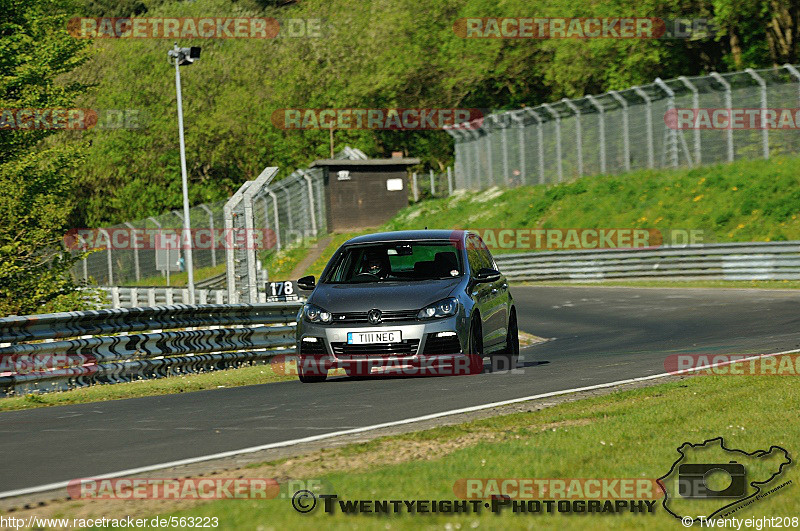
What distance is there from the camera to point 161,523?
590 centimetres

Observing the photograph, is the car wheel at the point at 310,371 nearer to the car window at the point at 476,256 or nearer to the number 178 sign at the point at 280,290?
the car window at the point at 476,256

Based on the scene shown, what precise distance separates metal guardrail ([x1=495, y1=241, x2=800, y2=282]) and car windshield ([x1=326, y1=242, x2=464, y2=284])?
1889 centimetres

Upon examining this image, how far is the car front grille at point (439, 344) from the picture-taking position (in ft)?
42.0

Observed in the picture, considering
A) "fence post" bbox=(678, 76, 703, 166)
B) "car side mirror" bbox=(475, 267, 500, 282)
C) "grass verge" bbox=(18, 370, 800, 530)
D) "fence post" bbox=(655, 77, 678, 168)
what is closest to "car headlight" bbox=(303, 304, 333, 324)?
"car side mirror" bbox=(475, 267, 500, 282)

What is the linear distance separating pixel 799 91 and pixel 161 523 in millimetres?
33366

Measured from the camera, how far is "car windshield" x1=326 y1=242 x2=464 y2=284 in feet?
45.2

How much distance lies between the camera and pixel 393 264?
1431 centimetres

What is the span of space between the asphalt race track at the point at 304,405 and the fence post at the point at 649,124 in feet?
68.3

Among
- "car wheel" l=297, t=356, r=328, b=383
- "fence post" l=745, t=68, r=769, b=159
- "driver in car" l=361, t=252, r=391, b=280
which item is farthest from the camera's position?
"fence post" l=745, t=68, r=769, b=159

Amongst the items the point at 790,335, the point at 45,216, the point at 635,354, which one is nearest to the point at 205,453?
the point at 635,354

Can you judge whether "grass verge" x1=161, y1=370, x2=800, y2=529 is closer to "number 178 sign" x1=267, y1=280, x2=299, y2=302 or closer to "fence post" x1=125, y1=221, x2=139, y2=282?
"number 178 sign" x1=267, y1=280, x2=299, y2=302

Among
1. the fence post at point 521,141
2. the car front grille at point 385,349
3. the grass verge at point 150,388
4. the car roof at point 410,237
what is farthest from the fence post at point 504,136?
the car front grille at point 385,349

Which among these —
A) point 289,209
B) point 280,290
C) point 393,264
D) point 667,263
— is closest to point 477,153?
point 289,209

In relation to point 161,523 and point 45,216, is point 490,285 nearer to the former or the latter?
point 161,523
